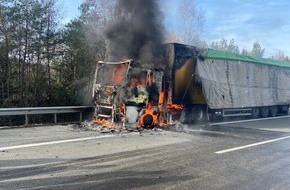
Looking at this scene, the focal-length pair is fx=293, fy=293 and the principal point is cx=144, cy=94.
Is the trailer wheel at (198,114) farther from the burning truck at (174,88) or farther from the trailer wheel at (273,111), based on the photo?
the trailer wheel at (273,111)

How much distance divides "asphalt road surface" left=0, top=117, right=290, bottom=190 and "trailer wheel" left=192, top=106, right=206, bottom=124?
2725 mm

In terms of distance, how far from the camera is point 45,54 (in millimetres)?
16500

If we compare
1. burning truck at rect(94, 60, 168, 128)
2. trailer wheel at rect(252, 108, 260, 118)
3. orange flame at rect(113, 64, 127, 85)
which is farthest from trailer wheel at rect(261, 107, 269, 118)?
orange flame at rect(113, 64, 127, 85)

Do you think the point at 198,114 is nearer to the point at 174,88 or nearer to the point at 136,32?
the point at 174,88

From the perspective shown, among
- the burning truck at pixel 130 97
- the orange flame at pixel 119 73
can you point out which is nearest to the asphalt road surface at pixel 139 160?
the burning truck at pixel 130 97

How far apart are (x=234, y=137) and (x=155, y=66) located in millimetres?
3728

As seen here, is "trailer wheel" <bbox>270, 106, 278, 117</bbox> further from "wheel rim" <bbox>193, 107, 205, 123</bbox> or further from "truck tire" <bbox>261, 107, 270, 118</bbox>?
"wheel rim" <bbox>193, 107, 205, 123</bbox>

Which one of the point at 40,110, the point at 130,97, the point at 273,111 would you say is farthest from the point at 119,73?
the point at 273,111

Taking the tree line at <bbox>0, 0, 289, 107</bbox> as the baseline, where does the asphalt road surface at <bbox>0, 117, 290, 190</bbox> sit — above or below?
below

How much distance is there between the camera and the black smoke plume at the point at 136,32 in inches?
441

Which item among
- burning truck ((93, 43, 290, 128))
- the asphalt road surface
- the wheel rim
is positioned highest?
burning truck ((93, 43, 290, 128))

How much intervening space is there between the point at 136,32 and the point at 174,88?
2705mm

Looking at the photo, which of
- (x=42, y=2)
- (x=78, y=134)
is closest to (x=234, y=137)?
(x=78, y=134)

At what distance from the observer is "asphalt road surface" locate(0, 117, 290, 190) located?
4.55m
